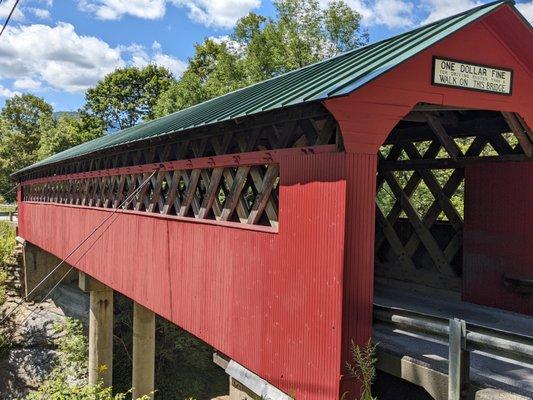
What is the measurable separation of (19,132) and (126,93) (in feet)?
39.8

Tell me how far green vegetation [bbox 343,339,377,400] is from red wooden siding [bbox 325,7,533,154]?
1728 mm

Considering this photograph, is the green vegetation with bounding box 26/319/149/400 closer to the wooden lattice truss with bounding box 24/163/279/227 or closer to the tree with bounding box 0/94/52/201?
the wooden lattice truss with bounding box 24/163/279/227

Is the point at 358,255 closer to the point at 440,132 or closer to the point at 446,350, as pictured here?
the point at 446,350

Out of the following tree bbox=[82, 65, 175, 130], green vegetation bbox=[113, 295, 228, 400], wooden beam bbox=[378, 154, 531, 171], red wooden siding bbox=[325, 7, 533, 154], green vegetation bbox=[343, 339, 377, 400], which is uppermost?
tree bbox=[82, 65, 175, 130]

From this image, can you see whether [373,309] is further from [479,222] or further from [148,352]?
[148,352]

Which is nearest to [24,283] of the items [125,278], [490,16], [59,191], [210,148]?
[59,191]

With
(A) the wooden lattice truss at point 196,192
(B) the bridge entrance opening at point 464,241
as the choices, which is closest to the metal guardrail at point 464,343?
(B) the bridge entrance opening at point 464,241

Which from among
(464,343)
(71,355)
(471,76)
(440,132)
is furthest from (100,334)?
(464,343)

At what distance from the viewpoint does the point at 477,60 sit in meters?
4.99

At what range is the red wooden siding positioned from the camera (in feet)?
14.5

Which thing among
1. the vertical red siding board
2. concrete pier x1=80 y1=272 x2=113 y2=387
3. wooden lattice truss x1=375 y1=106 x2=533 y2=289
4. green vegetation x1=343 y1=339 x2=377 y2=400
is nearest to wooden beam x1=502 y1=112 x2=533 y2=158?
wooden lattice truss x1=375 y1=106 x2=533 y2=289

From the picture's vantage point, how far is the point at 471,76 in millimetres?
4957

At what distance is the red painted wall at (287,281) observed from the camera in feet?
14.6

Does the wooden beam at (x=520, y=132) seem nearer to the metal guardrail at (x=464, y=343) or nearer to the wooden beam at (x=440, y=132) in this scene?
the wooden beam at (x=440, y=132)
